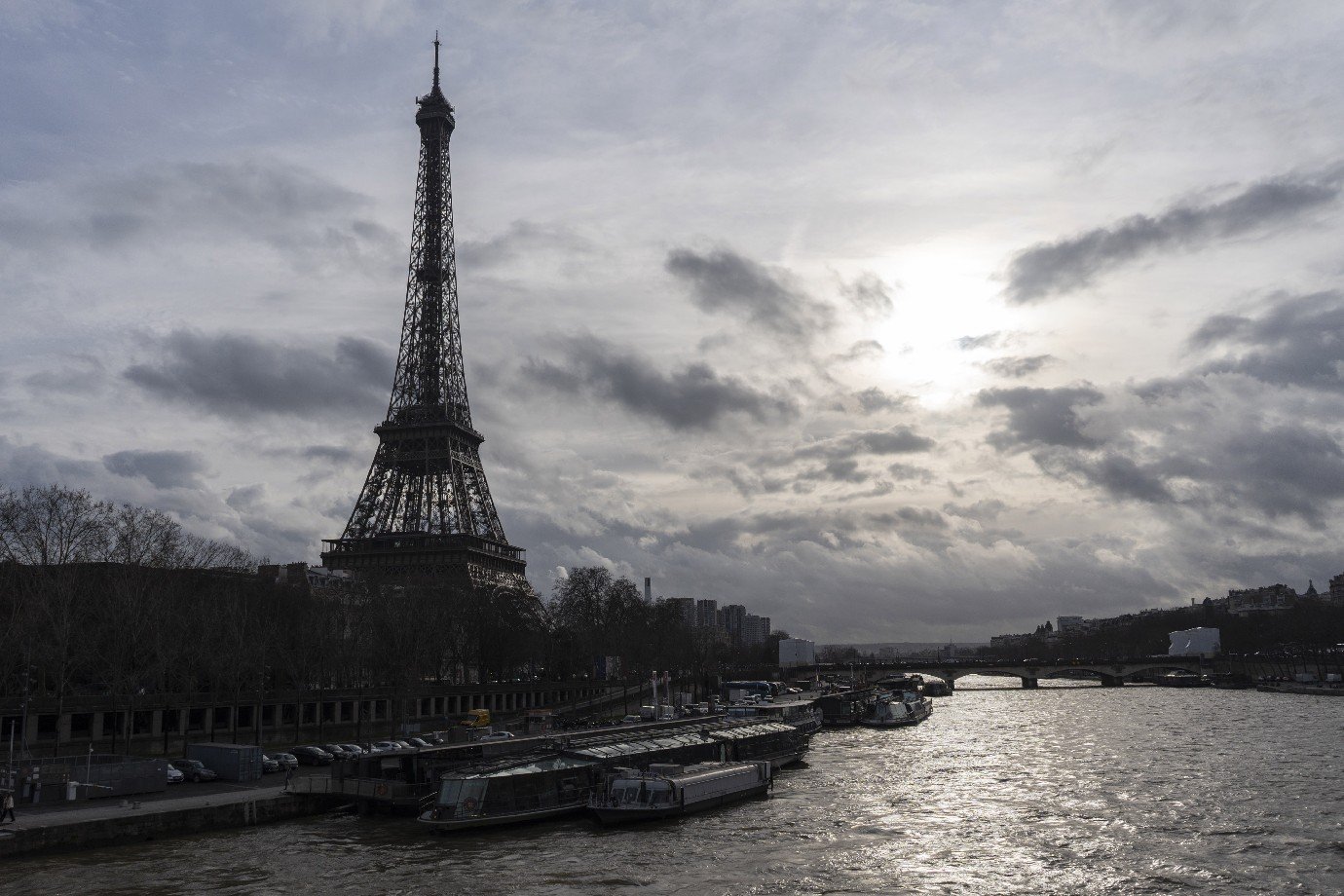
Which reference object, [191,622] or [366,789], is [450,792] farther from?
[191,622]

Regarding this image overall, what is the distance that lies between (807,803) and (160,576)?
4788cm

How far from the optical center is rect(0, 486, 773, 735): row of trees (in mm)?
62750

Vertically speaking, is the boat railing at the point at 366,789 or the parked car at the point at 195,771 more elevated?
the parked car at the point at 195,771

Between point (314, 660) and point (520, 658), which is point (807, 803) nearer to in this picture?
point (314, 660)

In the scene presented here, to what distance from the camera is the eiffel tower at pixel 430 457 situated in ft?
409

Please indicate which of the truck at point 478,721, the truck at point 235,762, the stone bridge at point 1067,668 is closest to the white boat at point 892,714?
the truck at point 478,721

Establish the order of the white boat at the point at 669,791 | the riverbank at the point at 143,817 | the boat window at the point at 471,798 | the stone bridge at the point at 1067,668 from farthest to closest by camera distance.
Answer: the stone bridge at the point at 1067,668, the white boat at the point at 669,791, the boat window at the point at 471,798, the riverbank at the point at 143,817

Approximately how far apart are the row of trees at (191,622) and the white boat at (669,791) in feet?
93.6

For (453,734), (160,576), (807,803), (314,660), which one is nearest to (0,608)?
(160,576)

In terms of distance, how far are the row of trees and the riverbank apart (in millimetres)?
15816

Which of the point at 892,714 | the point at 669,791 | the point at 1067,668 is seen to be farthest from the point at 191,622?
the point at 1067,668

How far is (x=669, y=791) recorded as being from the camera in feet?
149

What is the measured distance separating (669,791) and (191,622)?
39.5 metres

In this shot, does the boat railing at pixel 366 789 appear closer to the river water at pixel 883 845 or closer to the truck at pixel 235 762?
the river water at pixel 883 845
